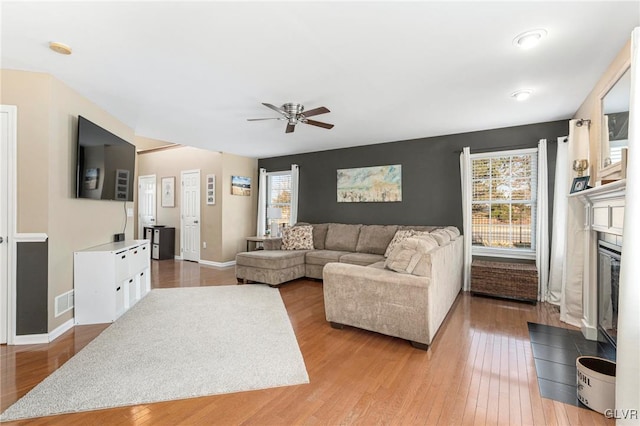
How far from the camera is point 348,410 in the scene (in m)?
1.79

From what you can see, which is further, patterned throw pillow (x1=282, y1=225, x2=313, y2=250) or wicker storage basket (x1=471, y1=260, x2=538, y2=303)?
patterned throw pillow (x1=282, y1=225, x2=313, y2=250)

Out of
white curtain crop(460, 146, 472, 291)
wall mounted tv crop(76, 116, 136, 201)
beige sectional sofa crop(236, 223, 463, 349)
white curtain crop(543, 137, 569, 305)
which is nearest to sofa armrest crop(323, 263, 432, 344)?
beige sectional sofa crop(236, 223, 463, 349)

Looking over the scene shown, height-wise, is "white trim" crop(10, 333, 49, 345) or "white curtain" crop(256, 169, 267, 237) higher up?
"white curtain" crop(256, 169, 267, 237)

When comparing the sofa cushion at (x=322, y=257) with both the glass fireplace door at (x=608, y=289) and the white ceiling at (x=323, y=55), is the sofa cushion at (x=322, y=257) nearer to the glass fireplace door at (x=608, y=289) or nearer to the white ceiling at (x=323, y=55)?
the white ceiling at (x=323, y=55)

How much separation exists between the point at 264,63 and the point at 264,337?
251 cm

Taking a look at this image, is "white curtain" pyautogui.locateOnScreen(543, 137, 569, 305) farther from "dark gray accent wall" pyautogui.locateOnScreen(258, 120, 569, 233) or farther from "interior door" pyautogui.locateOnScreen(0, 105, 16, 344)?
"interior door" pyautogui.locateOnScreen(0, 105, 16, 344)

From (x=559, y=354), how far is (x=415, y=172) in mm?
3264

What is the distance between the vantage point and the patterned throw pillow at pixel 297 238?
5391 mm

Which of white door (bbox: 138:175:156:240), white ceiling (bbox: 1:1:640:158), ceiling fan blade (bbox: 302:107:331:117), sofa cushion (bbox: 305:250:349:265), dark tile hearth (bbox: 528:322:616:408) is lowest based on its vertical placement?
dark tile hearth (bbox: 528:322:616:408)

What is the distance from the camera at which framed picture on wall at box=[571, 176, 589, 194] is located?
111 inches

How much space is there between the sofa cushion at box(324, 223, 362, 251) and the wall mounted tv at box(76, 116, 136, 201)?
336cm

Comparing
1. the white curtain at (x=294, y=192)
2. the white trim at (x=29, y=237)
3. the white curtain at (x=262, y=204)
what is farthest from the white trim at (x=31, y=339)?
the white curtain at (x=262, y=204)

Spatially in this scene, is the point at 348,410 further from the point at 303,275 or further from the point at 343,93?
the point at 303,275

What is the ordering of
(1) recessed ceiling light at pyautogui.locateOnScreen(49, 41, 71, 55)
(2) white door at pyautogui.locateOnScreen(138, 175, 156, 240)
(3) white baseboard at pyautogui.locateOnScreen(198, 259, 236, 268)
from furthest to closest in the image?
(2) white door at pyautogui.locateOnScreen(138, 175, 156, 240) < (3) white baseboard at pyautogui.locateOnScreen(198, 259, 236, 268) < (1) recessed ceiling light at pyautogui.locateOnScreen(49, 41, 71, 55)
